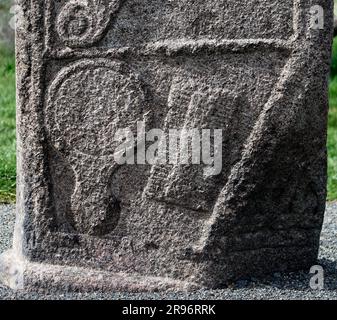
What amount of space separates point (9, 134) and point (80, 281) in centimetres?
313

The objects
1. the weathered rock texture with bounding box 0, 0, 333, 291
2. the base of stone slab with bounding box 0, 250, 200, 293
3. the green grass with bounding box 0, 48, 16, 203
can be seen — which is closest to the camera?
the weathered rock texture with bounding box 0, 0, 333, 291

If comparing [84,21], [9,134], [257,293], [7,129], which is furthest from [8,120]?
[257,293]

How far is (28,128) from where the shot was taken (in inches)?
139

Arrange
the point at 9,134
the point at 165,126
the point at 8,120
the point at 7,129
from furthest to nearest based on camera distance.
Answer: the point at 8,120 → the point at 7,129 → the point at 9,134 → the point at 165,126

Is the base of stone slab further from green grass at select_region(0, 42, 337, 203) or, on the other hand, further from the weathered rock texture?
green grass at select_region(0, 42, 337, 203)

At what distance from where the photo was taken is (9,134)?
651 centimetres

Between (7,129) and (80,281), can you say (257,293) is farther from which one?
(7,129)

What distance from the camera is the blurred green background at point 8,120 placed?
219 inches

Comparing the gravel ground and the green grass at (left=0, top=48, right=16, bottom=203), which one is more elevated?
the green grass at (left=0, top=48, right=16, bottom=203)

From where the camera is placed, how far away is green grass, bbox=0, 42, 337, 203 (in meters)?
5.54

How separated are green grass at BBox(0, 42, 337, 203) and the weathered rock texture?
192 cm

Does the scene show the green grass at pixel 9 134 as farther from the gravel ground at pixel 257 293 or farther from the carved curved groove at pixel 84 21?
the carved curved groove at pixel 84 21

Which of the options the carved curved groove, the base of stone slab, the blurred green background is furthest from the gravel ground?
the blurred green background
